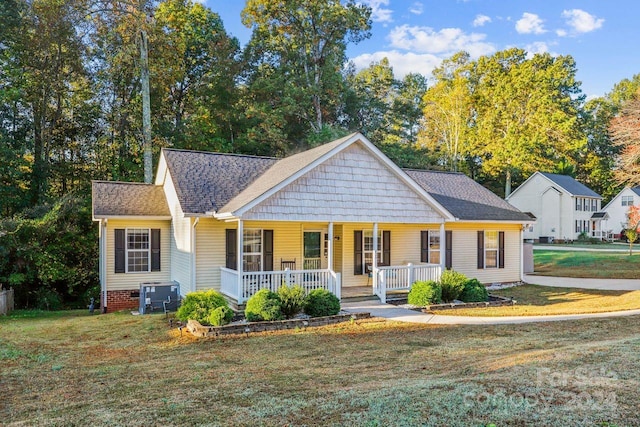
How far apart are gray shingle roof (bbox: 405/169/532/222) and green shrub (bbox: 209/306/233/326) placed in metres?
9.58

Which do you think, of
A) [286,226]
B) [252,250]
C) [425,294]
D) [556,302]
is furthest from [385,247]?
[556,302]

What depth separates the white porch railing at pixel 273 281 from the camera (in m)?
12.2

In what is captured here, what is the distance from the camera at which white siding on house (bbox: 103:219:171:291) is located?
14.7 m

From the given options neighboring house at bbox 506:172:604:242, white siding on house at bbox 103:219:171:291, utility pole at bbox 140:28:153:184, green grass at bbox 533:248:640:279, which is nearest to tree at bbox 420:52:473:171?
neighboring house at bbox 506:172:604:242

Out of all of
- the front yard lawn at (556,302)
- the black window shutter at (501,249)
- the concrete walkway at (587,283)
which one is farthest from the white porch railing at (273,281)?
the concrete walkway at (587,283)

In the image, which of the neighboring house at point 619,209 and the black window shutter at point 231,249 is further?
the neighboring house at point 619,209

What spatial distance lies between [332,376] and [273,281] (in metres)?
6.29

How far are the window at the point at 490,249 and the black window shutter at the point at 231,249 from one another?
9.56m

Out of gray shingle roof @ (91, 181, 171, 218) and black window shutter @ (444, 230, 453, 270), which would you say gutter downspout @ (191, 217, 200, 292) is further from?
black window shutter @ (444, 230, 453, 270)

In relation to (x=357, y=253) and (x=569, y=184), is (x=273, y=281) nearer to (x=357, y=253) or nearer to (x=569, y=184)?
(x=357, y=253)

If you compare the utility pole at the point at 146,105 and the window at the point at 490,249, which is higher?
the utility pole at the point at 146,105

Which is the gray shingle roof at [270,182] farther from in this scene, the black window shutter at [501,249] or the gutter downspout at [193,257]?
the black window shutter at [501,249]

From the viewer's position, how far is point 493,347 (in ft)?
27.2

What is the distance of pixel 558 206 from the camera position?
45.4 m
